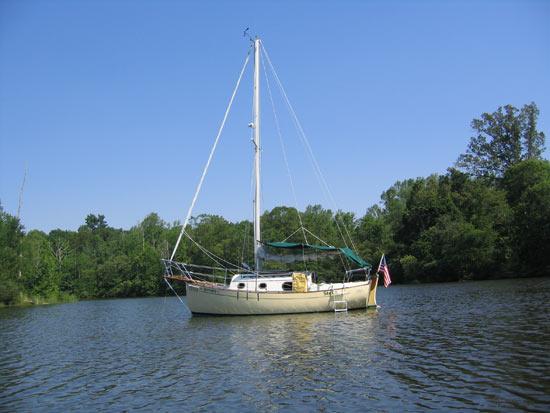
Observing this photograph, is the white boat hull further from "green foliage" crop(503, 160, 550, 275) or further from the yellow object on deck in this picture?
"green foliage" crop(503, 160, 550, 275)

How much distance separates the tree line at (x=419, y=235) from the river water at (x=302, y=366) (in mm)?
31483

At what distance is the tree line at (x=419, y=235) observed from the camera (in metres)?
77.2

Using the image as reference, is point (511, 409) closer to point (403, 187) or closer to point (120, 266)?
point (120, 266)

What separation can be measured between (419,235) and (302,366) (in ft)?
271

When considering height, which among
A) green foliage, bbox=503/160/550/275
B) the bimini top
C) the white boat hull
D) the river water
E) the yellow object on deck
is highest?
green foliage, bbox=503/160/550/275

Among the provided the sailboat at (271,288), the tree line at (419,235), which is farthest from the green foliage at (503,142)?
the sailboat at (271,288)

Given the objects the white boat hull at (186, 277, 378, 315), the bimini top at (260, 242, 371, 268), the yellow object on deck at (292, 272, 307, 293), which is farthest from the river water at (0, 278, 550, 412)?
the bimini top at (260, 242, 371, 268)

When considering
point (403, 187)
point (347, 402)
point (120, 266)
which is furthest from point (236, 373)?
point (403, 187)

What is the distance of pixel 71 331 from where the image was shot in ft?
120

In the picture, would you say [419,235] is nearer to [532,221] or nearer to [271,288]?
[532,221]

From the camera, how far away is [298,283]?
3678cm

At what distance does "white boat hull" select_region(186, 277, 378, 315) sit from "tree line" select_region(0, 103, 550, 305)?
69.3ft

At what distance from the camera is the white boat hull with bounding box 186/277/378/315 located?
36469 millimetres

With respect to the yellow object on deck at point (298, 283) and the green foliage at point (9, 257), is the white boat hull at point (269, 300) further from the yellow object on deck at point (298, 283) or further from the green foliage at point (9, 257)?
the green foliage at point (9, 257)
